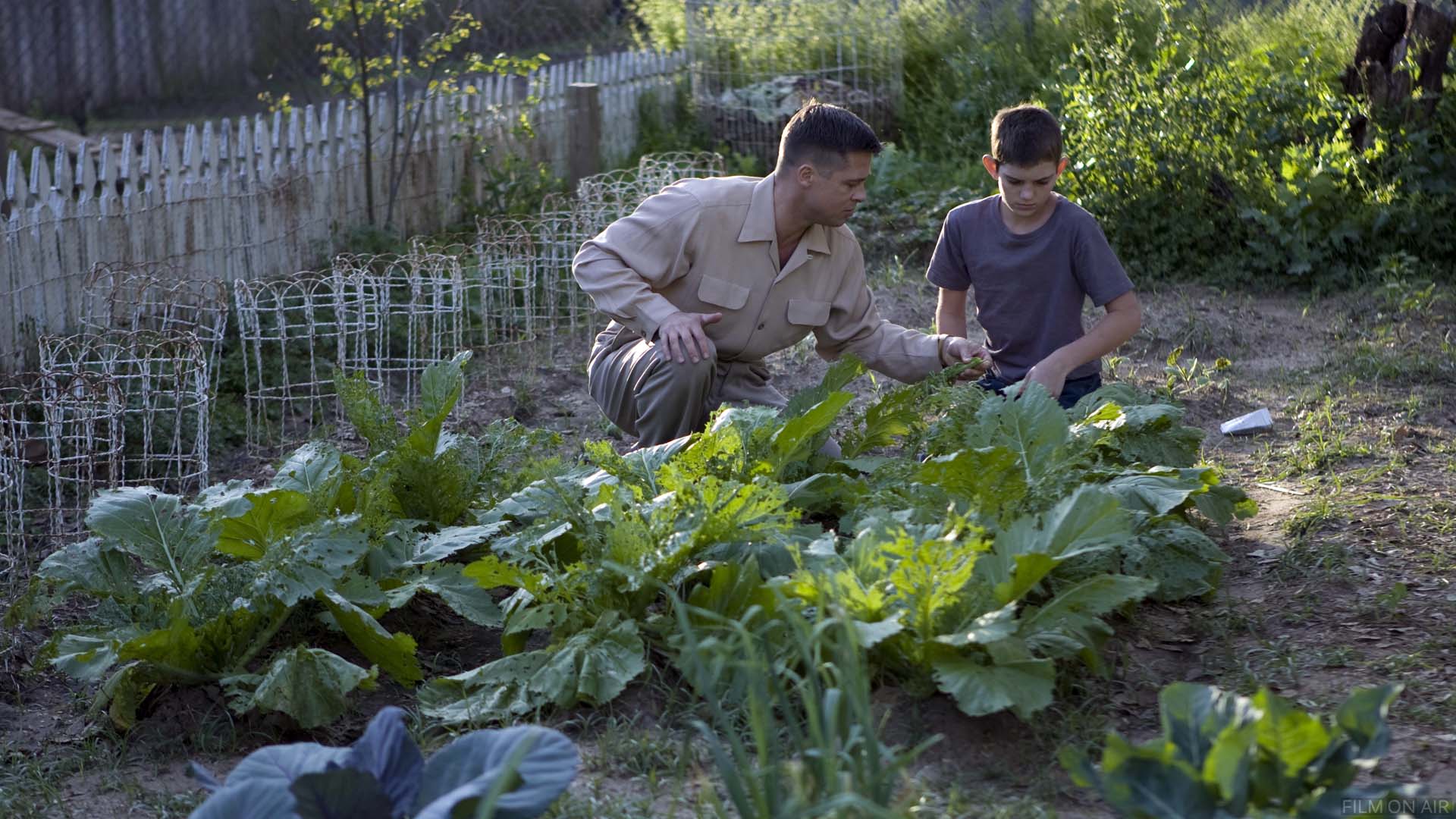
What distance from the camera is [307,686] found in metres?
2.77

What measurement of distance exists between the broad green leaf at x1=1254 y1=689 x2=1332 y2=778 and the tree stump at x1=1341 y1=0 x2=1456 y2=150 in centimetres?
656

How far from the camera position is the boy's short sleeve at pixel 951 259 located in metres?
4.49

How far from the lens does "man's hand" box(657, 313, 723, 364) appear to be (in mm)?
3818

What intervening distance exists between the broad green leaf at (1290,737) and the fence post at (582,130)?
27.5 ft

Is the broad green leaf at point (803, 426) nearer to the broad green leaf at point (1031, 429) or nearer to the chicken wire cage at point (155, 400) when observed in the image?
the broad green leaf at point (1031, 429)

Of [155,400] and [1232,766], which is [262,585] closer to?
[1232,766]

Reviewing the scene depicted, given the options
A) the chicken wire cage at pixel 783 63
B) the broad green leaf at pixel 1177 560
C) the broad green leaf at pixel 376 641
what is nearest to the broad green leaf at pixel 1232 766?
the broad green leaf at pixel 1177 560

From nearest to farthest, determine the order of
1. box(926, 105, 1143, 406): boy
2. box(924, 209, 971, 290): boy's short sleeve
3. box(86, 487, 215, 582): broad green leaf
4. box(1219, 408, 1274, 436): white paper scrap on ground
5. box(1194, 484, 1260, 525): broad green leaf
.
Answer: box(86, 487, 215, 582): broad green leaf → box(1194, 484, 1260, 525): broad green leaf → box(926, 105, 1143, 406): boy → box(924, 209, 971, 290): boy's short sleeve → box(1219, 408, 1274, 436): white paper scrap on ground

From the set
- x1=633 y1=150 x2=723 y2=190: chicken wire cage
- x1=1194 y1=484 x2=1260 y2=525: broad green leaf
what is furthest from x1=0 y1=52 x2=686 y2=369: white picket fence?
x1=1194 y1=484 x2=1260 y2=525: broad green leaf

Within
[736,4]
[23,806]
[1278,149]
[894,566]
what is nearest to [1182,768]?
[894,566]

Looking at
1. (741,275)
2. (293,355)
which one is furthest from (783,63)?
(741,275)

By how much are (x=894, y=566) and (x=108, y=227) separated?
4847 millimetres

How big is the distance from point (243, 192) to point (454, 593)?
4581 mm

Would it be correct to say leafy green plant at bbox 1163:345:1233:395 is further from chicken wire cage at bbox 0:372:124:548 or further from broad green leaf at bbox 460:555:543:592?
chicken wire cage at bbox 0:372:124:548
